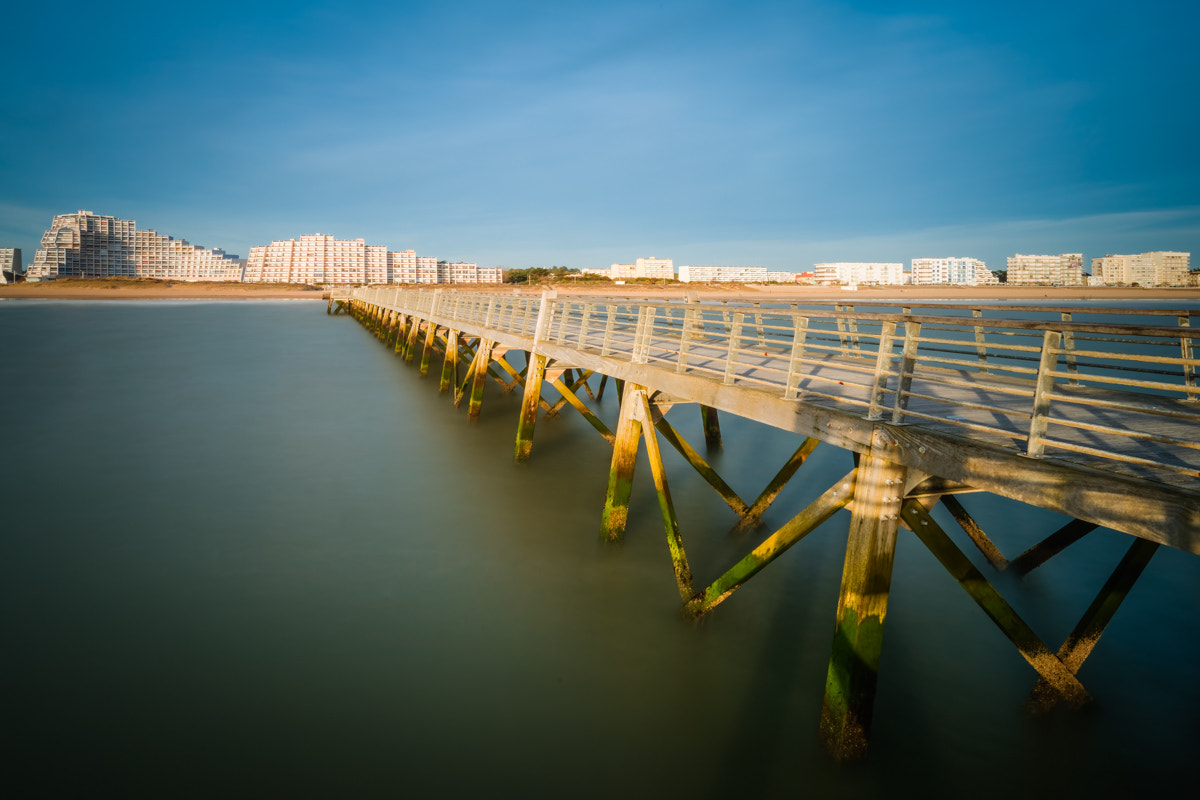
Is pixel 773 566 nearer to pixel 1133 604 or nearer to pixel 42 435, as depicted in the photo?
pixel 1133 604

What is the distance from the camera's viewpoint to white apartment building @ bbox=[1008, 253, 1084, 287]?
127000 millimetres

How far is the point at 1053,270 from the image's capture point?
5054 inches

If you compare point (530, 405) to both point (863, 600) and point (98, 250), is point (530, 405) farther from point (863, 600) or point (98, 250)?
point (98, 250)

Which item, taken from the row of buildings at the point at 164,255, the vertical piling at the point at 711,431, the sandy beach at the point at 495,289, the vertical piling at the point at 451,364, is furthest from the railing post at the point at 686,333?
the row of buildings at the point at 164,255

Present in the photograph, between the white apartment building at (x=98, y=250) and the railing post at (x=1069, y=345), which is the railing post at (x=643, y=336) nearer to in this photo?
the railing post at (x=1069, y=345)

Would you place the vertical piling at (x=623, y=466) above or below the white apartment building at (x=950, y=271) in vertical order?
below

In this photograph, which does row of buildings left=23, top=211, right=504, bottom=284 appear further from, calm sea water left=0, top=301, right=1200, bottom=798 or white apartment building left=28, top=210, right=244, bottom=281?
calm sea water left=0, top=301, right=1200, bottom=798

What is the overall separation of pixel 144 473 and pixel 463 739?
855 centimetres

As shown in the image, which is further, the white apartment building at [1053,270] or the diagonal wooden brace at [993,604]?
the white apartment building at [1053,270]

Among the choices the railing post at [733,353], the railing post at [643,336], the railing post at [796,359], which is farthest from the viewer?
the railing post at [643,336]

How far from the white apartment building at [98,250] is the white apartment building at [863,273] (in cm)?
17405

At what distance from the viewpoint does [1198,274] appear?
102500mm

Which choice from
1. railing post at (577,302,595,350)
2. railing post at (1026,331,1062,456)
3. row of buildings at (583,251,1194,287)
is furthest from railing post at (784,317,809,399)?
row of buildings at (583,251,1194,287)

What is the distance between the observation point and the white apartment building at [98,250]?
163 meters
